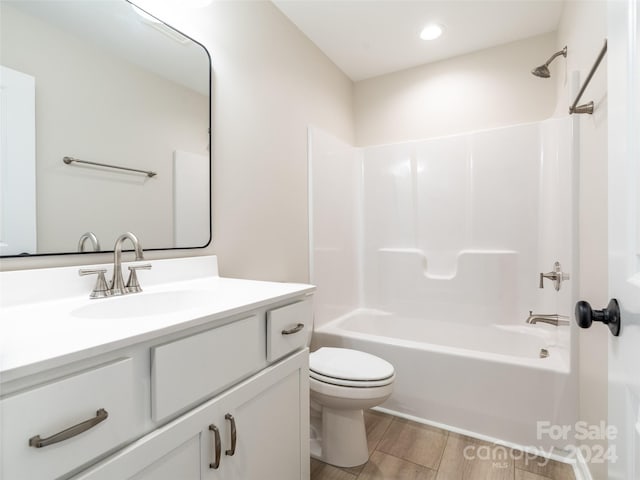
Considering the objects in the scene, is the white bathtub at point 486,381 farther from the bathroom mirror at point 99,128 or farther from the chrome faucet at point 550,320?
the bathroom mirror at point 99,128

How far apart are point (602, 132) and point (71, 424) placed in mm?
1818

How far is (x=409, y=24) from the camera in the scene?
2.10 metres

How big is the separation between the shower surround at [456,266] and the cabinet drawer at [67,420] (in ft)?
5.26

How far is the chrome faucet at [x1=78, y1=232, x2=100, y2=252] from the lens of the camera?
106cm

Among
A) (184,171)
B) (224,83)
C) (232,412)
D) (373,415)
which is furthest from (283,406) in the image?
(224,83)

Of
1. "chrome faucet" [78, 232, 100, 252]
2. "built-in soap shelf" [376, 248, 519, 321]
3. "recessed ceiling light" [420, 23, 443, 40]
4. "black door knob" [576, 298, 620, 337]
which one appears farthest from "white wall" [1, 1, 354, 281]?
"black door knob" [576, 298, 620, 337]

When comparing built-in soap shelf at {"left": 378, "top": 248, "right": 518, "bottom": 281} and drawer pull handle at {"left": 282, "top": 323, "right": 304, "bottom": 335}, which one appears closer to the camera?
drawer pull handle at {"left": 282, "top": 323, "right": 304, "bottom": 335}

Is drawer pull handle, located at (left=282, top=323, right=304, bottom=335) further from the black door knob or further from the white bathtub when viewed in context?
the white bathtub

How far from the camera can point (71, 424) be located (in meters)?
0.55

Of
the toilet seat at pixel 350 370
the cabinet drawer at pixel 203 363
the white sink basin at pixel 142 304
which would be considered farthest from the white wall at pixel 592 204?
the white sink basin at pixel 142 304

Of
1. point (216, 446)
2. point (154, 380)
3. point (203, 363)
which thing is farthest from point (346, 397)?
point (154, 380)

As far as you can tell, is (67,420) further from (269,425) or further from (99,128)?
(99,128)

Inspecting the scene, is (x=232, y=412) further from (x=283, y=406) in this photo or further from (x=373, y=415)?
(x=373, y=415)

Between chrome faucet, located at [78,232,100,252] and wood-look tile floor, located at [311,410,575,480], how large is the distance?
135 cm
